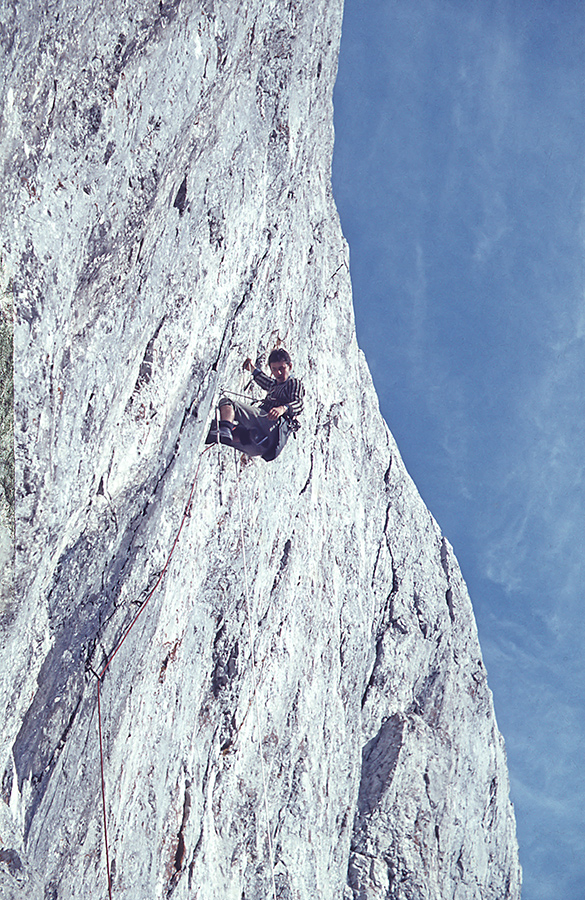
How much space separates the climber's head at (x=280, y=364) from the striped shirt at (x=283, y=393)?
0.09 m

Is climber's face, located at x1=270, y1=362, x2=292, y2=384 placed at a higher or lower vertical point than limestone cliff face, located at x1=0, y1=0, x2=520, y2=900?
higher

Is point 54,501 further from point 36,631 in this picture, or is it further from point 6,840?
point 6,840

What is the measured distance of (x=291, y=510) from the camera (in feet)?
37.6

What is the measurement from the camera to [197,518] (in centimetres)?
879

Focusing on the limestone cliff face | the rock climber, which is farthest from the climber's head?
the limestone cliff face

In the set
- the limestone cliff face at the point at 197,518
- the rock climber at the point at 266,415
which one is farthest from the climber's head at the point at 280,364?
the limestone cliff face at the point at 197,518

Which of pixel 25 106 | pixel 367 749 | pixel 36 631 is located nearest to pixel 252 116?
pixel 25 106

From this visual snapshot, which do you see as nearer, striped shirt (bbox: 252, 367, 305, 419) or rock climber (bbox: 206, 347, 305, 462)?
rock climber (bbox: 206, 347, 305, 462)

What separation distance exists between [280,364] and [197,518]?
9.77 ft

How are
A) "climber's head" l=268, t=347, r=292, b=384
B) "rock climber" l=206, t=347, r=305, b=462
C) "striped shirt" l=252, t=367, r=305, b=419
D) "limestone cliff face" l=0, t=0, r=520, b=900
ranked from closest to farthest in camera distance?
"limestone cliff face" l=0, t=0, r=520, b=900, "rock climber" l=206, t=347, r=305, b=462, "striped shirt" l=252, t=367, r=305, b=419, "climber's head" l=268, t=347, r=292, b=384

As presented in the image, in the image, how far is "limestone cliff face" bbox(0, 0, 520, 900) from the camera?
518 centimetres

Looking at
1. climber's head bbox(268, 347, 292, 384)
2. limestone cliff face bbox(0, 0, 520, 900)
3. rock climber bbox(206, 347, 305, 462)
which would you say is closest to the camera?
limestone cliff face bbox(0, 0, 520, 900)

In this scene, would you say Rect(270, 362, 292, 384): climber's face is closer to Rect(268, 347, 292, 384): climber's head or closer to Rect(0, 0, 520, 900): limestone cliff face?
Rect(268, 347, 292, 384): climber's head

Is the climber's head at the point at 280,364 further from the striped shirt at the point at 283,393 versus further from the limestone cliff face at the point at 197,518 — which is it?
the limestone cliff face at the point at 197,518
